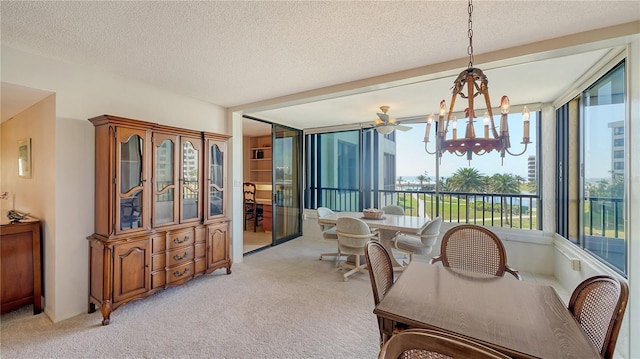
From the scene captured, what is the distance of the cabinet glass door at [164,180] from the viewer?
2.80 m

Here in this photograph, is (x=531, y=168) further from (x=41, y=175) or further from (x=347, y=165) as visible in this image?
(x=41, y=175)

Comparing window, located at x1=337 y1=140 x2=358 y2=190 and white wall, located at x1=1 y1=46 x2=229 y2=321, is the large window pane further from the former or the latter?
white wall, located at x1=1 y1=46 x2=229 y2=321

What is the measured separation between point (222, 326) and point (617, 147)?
12.3 feet

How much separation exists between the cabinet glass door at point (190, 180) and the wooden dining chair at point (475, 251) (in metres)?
2.77

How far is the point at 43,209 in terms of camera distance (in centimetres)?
258

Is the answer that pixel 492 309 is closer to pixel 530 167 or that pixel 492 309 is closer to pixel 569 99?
pixel 569 99

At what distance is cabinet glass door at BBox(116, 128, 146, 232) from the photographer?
99.0 inches

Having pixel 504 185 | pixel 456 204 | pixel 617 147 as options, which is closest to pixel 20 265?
pixel 617 147

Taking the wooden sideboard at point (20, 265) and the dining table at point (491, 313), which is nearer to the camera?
the dining table at point (491, 313)

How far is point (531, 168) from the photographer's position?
393cm

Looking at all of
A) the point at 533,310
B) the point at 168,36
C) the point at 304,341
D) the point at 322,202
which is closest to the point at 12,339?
the point at 304,341

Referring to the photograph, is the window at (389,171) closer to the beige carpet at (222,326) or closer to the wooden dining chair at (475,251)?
the beige carpet at (222,326)

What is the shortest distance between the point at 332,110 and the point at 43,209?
12.0 feet

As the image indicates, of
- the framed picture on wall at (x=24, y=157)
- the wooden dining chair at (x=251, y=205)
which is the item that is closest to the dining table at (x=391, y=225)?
the wooden dining chair at (x=251, y=205)
